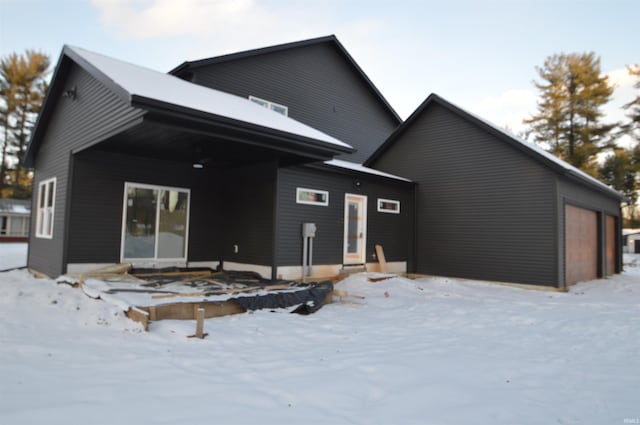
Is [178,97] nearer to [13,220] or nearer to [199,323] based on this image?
[199,323]

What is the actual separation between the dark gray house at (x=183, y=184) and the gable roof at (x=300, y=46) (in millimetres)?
1716

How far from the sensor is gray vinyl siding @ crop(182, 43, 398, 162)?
11.5 meters

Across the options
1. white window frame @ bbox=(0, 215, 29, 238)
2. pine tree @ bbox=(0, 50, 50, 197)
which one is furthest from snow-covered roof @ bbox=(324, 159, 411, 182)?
pine tree @ bbox=(0, 50, 50, 197)

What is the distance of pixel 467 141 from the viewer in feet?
37.3

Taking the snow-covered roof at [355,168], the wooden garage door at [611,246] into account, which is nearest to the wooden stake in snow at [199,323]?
the snow-covered roof at [355,168]

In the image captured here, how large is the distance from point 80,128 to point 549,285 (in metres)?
10.9

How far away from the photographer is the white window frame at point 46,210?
366 inches

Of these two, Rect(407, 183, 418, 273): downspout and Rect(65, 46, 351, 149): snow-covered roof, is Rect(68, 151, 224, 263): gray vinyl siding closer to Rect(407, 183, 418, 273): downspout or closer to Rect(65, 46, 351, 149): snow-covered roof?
Rect(65, 46, 351, 149): snow-covered roof

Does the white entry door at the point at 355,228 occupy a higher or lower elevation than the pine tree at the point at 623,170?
lower

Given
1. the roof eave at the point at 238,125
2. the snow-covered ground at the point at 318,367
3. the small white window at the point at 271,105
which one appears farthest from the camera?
the small white window at the point at 271,105

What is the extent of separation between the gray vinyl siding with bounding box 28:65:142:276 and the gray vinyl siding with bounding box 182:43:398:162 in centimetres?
308

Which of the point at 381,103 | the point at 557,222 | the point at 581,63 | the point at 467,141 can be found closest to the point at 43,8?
the point at 381,103

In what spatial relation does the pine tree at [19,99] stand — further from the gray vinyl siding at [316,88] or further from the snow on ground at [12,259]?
the gray vinyl siding at [316,88]

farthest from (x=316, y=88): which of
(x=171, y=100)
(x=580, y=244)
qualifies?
(x=580, y=244)
